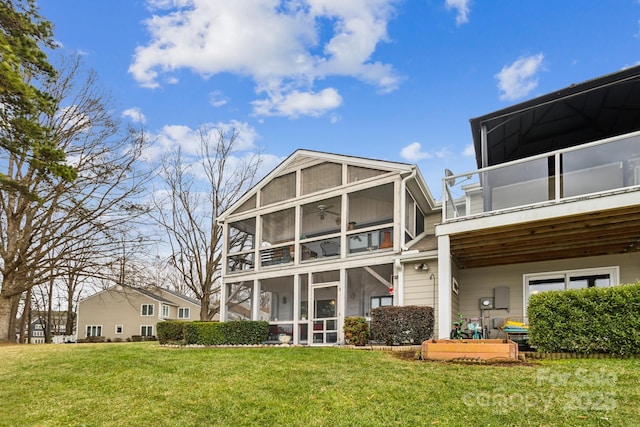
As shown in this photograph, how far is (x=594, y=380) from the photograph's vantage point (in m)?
6.04

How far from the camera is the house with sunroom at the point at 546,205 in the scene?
8922mm

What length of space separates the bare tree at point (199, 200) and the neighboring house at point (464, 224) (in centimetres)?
561

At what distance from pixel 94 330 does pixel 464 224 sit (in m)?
38.5

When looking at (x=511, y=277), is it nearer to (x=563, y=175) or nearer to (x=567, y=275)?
(x=567, y=275)

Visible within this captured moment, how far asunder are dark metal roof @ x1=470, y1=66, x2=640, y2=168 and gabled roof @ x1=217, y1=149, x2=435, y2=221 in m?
2.11

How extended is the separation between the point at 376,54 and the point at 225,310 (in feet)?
34.9

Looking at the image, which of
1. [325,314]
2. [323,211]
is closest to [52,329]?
[325,314]

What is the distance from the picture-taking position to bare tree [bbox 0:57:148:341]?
18.9m

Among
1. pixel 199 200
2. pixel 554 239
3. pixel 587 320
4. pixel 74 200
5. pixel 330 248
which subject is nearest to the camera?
pixel 587 320

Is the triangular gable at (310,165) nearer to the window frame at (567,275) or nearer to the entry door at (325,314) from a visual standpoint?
the entry door at (325,314)

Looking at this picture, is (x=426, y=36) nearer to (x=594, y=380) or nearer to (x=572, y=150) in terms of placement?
(x=572, y=150)

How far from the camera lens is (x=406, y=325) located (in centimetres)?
1115

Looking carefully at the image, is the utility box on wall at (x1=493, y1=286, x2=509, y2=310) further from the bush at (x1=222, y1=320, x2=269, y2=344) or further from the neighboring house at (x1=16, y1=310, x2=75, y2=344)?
the neighboring house at (x1=16, y1=310, x2=75, y2=344)

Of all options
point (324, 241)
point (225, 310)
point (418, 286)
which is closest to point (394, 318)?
point (418, 286)
